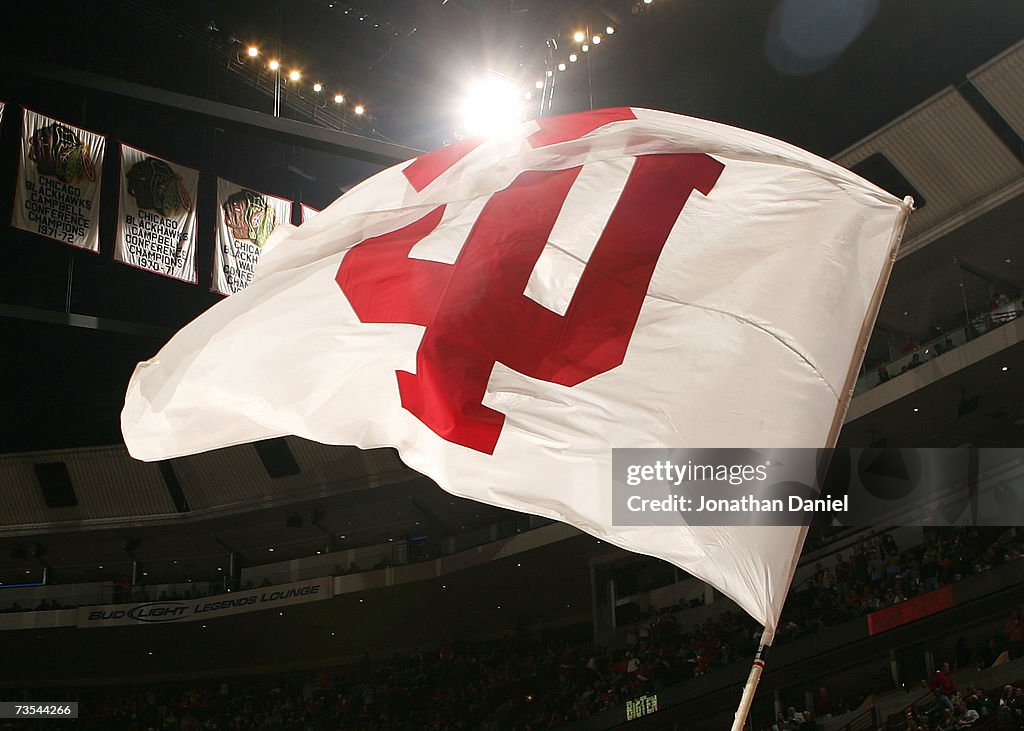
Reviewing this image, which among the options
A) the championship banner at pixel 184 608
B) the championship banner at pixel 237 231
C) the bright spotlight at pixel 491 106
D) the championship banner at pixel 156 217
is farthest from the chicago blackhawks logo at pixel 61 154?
the championship banner at pixel 184 608

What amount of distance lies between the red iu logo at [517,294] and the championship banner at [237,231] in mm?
12500

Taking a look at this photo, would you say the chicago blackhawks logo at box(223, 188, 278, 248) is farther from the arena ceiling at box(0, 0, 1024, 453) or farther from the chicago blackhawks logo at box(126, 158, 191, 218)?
the arena ceiling at box(0, 0, 1024, 453)

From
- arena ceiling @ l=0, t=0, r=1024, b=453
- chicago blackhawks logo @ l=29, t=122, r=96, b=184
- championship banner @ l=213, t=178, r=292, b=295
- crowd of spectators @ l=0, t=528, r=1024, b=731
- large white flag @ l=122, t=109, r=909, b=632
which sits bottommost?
crowd of spectators @ l=0, t=528, r=1024, b=731

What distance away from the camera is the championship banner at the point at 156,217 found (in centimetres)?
1591

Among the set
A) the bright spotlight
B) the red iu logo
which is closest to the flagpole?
the red iu logo

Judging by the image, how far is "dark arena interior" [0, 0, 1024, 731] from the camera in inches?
701

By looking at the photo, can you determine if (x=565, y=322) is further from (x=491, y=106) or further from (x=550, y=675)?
(x=550, y=675)

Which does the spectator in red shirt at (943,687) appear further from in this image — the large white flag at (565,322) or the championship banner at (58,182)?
the championship banner at (58,182)

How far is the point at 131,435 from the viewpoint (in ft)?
15.4

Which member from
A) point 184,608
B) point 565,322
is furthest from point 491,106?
point 184,608

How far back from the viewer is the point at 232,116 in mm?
14805

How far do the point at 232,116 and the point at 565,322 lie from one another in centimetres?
1178

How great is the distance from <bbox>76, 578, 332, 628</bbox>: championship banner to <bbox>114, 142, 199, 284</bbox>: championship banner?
14.9 m

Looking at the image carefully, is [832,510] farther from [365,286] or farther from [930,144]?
[365,286]
